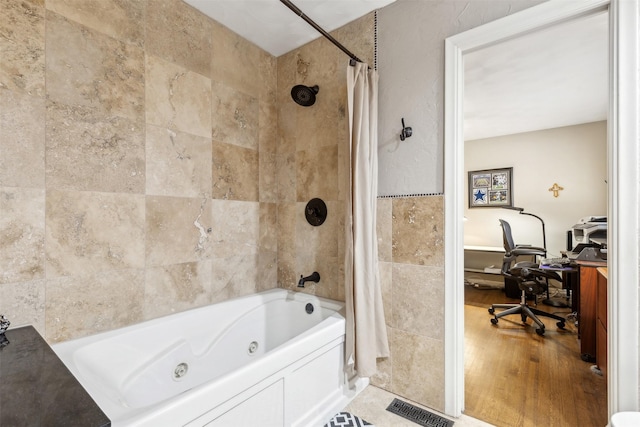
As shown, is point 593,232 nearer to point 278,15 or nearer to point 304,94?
point 304,94

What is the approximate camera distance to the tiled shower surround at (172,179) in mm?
1353

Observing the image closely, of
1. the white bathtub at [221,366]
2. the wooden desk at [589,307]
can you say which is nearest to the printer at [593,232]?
the wooden desk at [589,307]

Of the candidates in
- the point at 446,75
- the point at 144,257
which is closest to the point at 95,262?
the point at 144,257

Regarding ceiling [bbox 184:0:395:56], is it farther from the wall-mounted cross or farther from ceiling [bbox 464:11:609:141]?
the wall-mounted cross

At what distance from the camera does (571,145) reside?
424cm

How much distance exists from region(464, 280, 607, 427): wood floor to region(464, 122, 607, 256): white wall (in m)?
1.78

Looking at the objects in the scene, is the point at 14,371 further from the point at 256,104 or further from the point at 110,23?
the point at 256,104

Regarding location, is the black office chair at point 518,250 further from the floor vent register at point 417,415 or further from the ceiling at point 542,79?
the floor vent register at point 417,415

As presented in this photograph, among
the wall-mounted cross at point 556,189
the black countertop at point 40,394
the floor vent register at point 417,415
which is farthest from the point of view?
the wall-mounted cross at point 556,189

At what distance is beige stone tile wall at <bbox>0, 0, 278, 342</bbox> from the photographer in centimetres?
133

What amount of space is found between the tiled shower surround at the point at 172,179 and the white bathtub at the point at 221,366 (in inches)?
6.0

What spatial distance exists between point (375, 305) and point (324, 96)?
154cm

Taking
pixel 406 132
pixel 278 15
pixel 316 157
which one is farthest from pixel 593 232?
pixel 278 15

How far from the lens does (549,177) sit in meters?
4.39
